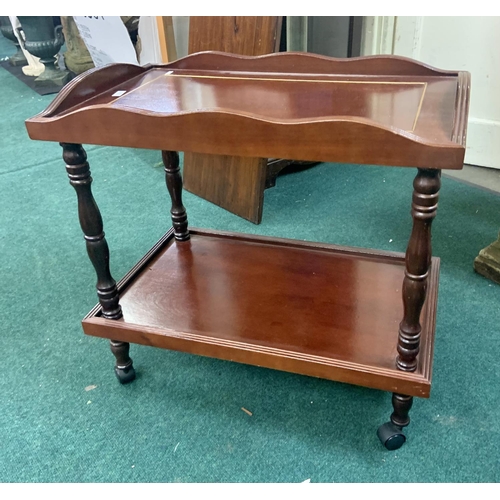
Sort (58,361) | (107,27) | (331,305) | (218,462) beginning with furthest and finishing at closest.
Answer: (107,27) < (58,361) < (331,305) < (218,462)

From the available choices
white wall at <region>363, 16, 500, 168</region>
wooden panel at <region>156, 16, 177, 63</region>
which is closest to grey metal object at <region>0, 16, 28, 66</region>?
wooden panel at <region>156, 16, 177, 63</region>

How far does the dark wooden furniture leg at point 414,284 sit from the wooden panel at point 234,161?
3.14 ft

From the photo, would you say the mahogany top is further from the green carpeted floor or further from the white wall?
the white wall

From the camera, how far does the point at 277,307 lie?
1139 mm

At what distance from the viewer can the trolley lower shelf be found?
3.19 ft

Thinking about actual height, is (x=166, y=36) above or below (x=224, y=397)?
above

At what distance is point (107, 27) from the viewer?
2129 mm

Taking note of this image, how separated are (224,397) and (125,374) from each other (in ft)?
0.78

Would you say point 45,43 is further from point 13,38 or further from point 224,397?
point 224,397

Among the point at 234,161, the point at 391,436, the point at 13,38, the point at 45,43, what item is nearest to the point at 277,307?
the point at 391,436

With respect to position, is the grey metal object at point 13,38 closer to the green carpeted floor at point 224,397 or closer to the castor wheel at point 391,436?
the green carpeted floor at point 224,397
